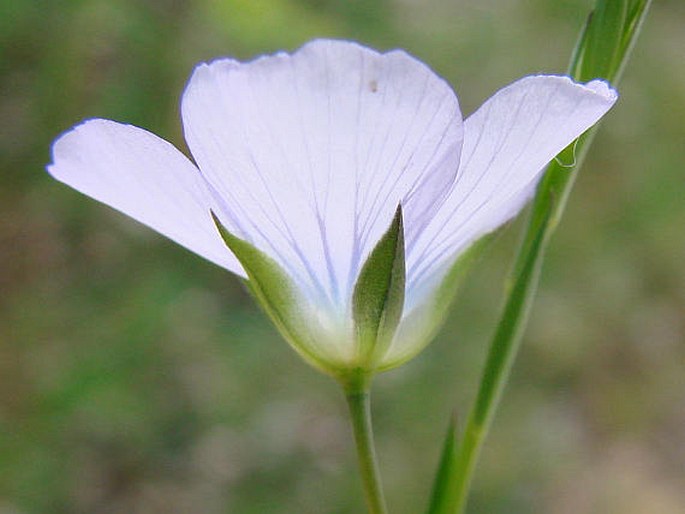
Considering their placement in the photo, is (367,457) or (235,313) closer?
(367,457)

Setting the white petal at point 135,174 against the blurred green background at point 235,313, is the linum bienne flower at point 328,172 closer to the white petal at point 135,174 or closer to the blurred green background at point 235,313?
the white petal at point 135,174

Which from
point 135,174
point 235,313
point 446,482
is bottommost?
point 235,313

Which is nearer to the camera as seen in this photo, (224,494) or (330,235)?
(330,235)

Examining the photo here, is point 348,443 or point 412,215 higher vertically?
point 412,215

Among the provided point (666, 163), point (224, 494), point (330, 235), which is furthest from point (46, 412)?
point (666, 163)

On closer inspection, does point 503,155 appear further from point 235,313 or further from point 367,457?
point 235,313

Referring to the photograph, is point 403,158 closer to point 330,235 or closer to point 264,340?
point 330,235

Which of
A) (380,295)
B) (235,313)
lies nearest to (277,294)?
(380,295)

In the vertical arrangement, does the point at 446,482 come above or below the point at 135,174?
below

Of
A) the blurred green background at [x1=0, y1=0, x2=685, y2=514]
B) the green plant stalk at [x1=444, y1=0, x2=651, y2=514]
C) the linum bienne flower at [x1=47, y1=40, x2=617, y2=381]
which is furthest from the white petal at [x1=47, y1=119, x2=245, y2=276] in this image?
the blurred green background at [x1=0, y1=0, x2=685, y2=514]
